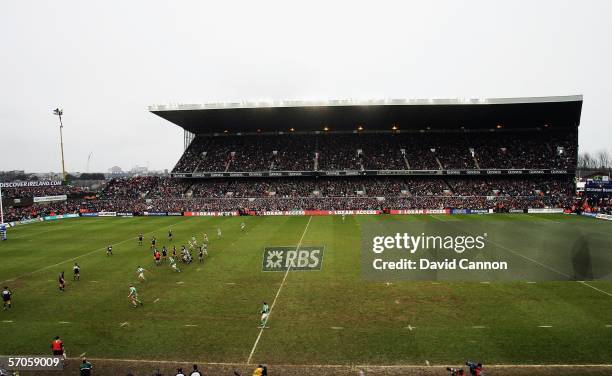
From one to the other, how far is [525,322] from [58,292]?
25.0m

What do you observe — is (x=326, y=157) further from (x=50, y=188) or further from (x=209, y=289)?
(x=50, y=188)

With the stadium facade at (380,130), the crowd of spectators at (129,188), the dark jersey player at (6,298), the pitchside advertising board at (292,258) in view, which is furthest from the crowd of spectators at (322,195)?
the dark jersey player at (6,298)

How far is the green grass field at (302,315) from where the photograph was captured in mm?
13383

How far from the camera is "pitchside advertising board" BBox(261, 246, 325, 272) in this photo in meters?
25.4

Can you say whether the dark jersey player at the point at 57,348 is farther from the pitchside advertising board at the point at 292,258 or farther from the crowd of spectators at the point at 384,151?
the crowd of spectators at the point at 384,151

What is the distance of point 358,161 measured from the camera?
224 feet

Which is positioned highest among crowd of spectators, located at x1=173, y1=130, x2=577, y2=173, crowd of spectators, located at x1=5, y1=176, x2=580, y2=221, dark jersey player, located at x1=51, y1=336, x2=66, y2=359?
crowd of spectators, located at x1=173, y1=130, x2=577, y2=173

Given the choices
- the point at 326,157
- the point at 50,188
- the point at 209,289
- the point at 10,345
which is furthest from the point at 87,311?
the point at 50,188

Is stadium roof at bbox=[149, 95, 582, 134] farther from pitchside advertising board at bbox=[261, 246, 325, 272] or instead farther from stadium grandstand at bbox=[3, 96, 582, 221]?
pitchside advertising board at bbox=[261, 246, 325, 272]

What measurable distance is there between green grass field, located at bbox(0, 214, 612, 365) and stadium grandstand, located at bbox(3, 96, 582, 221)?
105 feet

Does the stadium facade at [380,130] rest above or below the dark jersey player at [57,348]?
above

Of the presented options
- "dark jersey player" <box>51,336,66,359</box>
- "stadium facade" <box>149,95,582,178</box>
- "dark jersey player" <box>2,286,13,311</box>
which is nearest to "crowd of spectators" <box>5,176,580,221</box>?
"stadium facade" <box>149,95,582,178</box>

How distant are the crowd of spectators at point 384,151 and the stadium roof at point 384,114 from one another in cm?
251

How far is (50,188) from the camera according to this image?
7719cm
